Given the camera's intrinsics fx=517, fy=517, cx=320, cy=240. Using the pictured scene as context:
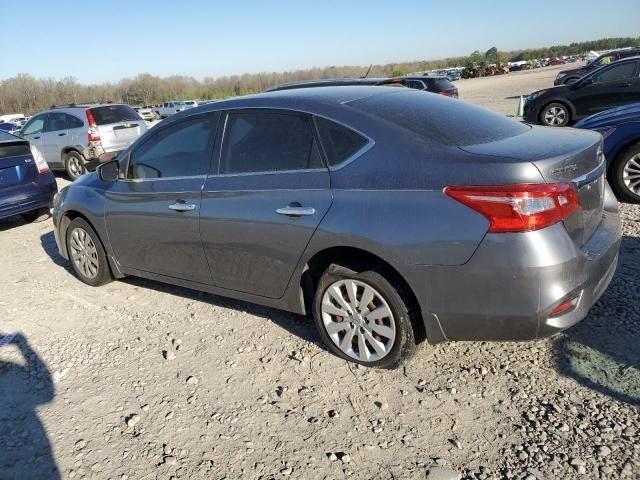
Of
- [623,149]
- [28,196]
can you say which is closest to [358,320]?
[623,149]

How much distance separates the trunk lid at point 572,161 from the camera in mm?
2625

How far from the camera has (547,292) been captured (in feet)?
8.37

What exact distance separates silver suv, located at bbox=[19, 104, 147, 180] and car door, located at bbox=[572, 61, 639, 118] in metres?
10.1

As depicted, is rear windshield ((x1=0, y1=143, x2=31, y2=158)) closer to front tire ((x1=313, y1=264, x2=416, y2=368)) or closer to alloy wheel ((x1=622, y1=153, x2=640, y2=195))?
front tire ((x1=313, y1=264, x2=416, y2=368))

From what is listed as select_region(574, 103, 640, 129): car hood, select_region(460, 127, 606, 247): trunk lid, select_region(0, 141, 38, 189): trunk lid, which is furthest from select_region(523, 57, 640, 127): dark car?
select_region(0, 141, 38, 189): trunk lid

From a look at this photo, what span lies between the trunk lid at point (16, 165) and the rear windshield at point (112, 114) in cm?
383

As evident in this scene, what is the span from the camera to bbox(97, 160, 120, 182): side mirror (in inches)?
175

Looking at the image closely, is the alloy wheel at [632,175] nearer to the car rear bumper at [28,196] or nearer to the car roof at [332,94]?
the car roof at [332,94]

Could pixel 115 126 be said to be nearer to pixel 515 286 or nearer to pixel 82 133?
pixel 82 133

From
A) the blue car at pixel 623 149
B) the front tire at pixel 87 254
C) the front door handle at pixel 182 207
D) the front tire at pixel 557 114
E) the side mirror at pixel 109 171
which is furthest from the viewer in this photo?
the front tire at pixel 557 114

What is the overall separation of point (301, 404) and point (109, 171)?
274cm

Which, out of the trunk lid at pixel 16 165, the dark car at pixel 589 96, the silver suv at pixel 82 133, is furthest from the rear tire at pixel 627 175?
the silver suv at pixel 82 133

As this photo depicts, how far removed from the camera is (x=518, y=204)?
249 cm

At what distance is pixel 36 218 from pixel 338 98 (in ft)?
21.7
